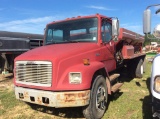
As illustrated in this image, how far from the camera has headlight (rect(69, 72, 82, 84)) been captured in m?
3.94

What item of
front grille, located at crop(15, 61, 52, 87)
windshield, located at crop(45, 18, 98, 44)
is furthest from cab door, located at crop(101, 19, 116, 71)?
front grille, located at crop(15, 61, 52, 87)

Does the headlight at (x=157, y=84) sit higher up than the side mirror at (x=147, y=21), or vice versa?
the side mirror at (x=147, y=21)

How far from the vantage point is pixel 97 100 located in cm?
441

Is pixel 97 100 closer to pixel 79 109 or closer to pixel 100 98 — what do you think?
pixel 100 98

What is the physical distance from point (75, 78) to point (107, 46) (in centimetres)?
196

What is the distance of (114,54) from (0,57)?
5.15m

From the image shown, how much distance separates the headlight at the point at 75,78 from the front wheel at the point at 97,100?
0.45 metres

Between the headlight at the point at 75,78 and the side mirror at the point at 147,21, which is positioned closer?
the side mirror at the point at 147,21

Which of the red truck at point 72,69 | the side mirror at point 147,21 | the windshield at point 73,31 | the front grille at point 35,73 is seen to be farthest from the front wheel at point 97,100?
the side mirror at point 147,21

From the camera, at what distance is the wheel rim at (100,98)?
443cm

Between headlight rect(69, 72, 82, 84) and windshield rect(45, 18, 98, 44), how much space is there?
143 centimetres

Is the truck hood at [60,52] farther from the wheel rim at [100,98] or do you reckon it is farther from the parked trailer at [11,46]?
the parked trailer at [11,46]

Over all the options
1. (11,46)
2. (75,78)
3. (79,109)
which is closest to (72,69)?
(75,78)

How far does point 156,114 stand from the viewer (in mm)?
2838
